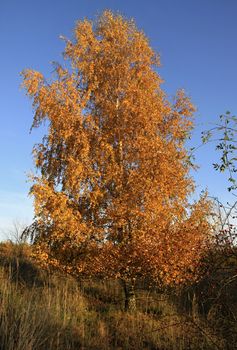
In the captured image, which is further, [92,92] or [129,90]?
[92,92]

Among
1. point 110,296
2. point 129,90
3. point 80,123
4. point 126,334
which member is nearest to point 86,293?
point 110,296

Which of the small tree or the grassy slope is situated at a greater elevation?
the small tree

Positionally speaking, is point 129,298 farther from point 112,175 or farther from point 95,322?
point 112,175

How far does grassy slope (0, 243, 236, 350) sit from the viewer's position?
20.0 feet

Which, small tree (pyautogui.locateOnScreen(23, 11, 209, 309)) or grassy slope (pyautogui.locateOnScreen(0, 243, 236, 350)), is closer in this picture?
grassy slope (pyautogui.locateOnScreen(0, 243, 236, 350))

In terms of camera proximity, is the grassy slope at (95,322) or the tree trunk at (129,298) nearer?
the grassy slope at (95,322)

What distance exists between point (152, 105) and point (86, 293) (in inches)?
268

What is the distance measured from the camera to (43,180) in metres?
10.6

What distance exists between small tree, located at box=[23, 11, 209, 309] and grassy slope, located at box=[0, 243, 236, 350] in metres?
1.04

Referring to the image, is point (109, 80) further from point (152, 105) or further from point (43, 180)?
point (43, 180)

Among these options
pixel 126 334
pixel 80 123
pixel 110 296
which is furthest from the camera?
pixel 110 296

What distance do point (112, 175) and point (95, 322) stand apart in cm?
381

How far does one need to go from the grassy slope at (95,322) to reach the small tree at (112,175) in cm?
104

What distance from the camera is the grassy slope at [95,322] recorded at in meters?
6.09
